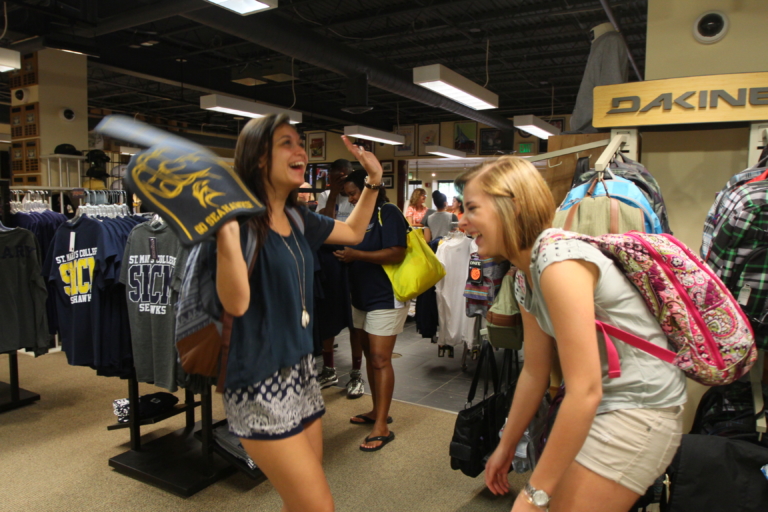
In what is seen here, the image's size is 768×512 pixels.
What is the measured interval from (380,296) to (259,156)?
6.38ft

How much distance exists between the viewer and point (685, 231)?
3264 millimetres

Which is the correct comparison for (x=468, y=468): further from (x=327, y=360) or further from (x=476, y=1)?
(x=476, y=1)

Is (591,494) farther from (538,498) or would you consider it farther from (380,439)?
(380,439)

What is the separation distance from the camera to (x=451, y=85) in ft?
23.4

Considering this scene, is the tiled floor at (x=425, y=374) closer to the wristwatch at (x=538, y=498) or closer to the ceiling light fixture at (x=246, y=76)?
the wristwatch at (x=538, y=498)

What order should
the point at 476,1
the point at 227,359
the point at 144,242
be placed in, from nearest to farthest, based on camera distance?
the point at 227,359 → the point at 144,242 → the point at 476,1

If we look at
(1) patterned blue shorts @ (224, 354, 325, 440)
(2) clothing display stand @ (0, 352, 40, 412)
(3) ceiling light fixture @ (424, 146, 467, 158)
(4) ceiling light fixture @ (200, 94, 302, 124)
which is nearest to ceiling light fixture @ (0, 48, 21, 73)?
(4) ceiling light fixture @ (200, 94, 302, 124)

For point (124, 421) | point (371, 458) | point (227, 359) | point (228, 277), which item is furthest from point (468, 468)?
point (124, 421)

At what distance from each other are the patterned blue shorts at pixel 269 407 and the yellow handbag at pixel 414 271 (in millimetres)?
1841

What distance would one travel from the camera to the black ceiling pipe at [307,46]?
6430mm

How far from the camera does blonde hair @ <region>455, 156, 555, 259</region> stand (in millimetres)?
1313

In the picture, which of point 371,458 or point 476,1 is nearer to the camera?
point 371,458

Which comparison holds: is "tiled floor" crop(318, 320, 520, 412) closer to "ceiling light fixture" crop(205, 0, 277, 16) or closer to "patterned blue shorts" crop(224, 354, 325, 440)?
"patterned blue shorts" crop(224, 354, 325, 440)

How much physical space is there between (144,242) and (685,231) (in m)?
3.15
